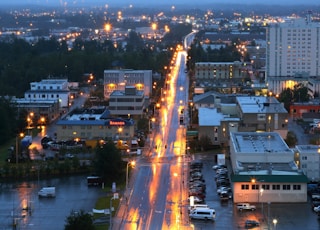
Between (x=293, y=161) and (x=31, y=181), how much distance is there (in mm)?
2461

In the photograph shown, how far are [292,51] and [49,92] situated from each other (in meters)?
5.17

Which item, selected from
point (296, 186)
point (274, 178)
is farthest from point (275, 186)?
point (296, 186)

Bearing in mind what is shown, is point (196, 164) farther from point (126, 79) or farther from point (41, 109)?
point (126, 79)

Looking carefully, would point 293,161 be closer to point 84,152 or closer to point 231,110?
point 84,152

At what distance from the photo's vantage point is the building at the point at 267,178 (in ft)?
20.4

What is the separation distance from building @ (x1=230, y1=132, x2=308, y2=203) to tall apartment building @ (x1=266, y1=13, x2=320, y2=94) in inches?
300

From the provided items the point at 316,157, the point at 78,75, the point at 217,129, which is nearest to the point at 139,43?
the point at 78,75

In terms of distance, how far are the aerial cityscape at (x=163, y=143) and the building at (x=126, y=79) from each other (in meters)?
0.02

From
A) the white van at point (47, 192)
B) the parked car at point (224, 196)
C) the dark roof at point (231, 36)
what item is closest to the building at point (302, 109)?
the parked car at point (224, 196)

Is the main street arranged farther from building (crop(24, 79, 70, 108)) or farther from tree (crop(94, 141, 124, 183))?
building (crop(24, 79, 70, 108))

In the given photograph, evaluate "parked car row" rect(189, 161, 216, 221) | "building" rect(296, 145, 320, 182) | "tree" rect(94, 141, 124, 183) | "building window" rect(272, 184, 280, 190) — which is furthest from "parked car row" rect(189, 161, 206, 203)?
"building" rect(296, 145, 320, 182)

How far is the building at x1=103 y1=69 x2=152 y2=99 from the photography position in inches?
498

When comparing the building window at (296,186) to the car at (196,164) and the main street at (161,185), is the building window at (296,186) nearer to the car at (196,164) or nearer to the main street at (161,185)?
the main street at (161,185)

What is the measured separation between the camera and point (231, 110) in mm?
9805
